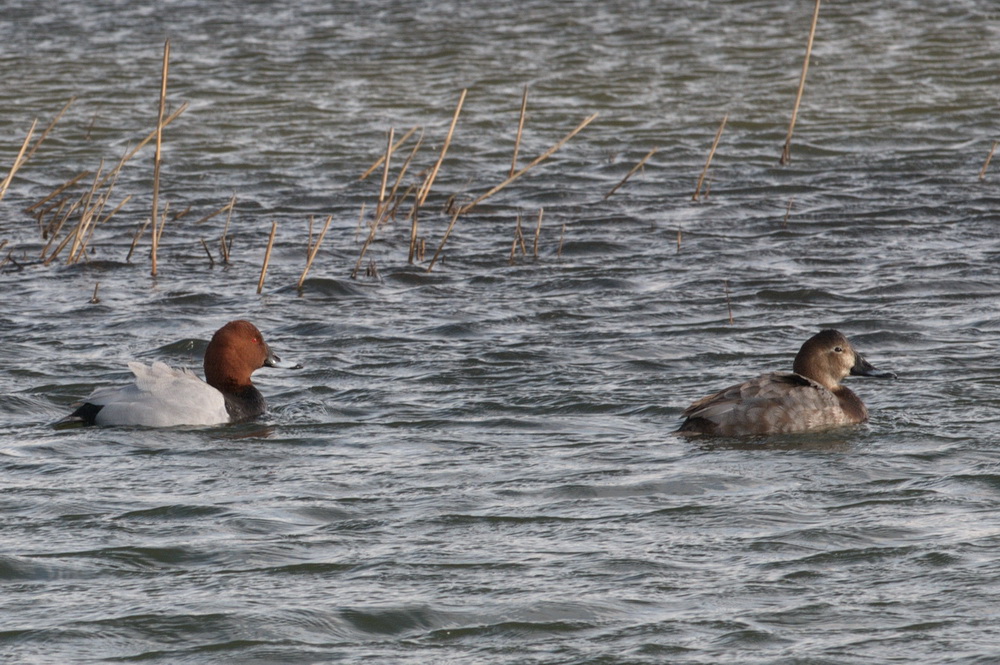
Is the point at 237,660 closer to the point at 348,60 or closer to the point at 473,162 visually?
the point at 473,162

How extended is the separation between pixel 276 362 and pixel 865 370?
3.15 metres

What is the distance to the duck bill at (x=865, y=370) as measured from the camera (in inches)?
330

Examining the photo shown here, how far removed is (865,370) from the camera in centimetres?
844

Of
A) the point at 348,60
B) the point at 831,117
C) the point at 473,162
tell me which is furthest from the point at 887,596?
the point at 348,60

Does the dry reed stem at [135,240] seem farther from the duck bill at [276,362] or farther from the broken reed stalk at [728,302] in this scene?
the broken reed stalk at [728,302]

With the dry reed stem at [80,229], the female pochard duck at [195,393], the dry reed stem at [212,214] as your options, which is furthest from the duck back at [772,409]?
the dry reed stem at [212,214]

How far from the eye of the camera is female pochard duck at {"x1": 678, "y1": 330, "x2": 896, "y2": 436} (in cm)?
758

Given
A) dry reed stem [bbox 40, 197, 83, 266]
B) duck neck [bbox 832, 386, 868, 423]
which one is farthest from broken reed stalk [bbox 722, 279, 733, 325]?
dry reed stem [bbox 40, 197, 83, 266]

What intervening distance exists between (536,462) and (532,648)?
215 cm

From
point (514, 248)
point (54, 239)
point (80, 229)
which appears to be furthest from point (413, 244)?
point (54, 239)

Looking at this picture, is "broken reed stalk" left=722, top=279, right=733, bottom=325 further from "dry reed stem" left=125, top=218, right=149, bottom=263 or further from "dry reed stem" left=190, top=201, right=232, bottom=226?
"dry reed stem" left=125, top=218, right=149, bottom=263

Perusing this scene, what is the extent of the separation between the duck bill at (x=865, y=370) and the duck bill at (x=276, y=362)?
3006mm

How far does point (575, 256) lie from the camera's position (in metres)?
12.1

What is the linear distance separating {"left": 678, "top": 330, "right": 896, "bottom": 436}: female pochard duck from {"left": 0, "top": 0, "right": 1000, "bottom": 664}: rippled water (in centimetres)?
10
